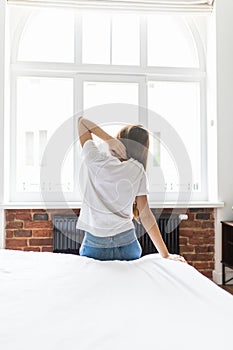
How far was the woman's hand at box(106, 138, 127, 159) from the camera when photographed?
1898 millimetres

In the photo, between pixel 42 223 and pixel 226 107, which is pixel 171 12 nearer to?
pixel 226 107

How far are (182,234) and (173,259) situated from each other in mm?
2053

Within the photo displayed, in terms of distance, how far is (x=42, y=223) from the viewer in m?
3.59

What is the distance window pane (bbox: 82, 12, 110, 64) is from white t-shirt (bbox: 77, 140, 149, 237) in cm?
226

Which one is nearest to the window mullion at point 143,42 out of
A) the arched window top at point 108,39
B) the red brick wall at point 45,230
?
the arched window top at point 108,39

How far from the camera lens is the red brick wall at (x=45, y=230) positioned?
356 cm

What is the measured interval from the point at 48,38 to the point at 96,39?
0.47 metres

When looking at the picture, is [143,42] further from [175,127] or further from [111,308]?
[111,308]

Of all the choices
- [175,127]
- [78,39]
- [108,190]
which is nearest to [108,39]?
[78,39]

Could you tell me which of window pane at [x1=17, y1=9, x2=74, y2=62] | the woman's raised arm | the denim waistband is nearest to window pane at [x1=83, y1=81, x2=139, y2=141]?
window pane at [x1=17, y1=9, x2=74, y2=62]

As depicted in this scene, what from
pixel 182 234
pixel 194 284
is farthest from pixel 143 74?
pixel 194 284

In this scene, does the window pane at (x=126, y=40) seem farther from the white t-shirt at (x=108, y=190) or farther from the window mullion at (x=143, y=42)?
the white t-shirt at (x=108, y=190)

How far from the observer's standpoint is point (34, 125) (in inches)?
148

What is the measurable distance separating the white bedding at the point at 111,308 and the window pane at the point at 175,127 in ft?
7.76
